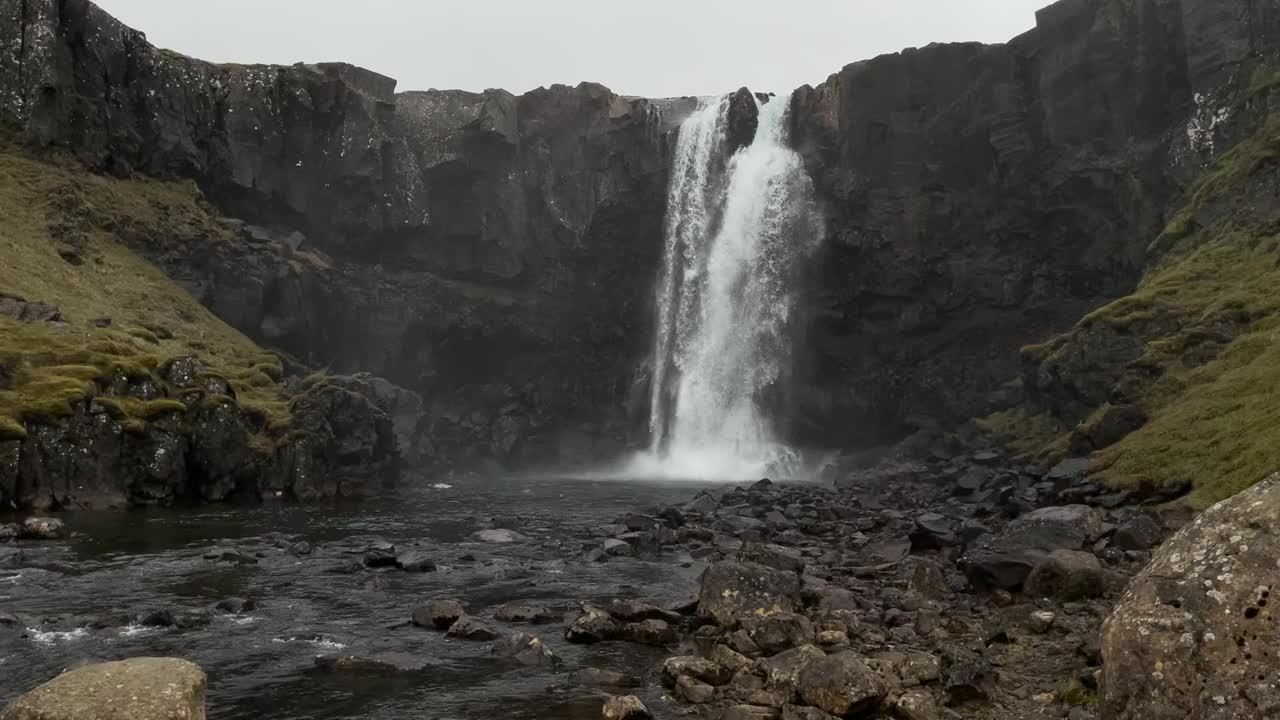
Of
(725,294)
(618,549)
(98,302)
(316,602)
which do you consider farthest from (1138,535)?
(98,302)

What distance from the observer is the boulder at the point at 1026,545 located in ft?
60.6

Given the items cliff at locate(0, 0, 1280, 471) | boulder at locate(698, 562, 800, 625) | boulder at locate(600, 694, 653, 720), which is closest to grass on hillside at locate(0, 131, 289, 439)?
cliff at locate(0, 0, 1280, 471)

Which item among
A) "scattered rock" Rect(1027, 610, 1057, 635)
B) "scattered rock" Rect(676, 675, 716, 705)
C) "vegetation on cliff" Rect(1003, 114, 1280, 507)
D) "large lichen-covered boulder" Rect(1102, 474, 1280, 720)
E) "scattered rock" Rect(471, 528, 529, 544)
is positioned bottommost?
"scattered rock" Rect(471, 528, 529, 544)

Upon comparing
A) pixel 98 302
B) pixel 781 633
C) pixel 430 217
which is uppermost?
pixel 430 217

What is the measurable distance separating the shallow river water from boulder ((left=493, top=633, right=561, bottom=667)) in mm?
279

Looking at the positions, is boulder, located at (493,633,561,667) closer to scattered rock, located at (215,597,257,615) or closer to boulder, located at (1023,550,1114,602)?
scattered rock, located at (215,597,257,615)

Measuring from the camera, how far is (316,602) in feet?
64.7

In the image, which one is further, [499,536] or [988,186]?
[988,186]

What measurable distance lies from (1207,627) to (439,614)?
14003 mm

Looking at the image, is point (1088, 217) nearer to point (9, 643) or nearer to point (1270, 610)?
point (1270, 610)

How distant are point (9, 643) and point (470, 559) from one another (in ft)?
40.0

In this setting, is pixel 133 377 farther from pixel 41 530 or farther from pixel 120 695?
pixel 120 695

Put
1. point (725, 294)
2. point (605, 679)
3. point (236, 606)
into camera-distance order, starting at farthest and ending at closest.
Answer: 1. point (725, 294)
2. point (236, 606)
3. point (605, 679)

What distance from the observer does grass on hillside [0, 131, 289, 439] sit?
3759 cm
